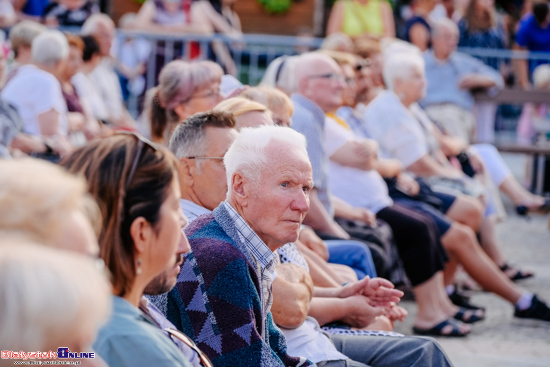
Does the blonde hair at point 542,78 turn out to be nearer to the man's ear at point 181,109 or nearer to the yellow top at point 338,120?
the yellow top at point 338,120

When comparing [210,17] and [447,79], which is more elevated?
[210,17]

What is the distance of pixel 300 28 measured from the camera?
13898 mm

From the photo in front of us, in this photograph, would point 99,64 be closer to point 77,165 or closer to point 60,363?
point 77,165

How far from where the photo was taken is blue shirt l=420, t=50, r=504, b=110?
29.6 ft

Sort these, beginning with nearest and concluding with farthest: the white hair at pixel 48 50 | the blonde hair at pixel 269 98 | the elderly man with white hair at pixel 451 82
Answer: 1. the blonde hair at pixel 269 98
2. the white hair at pixel 48 50
3. the elderly man with white hair at pixel 451 82

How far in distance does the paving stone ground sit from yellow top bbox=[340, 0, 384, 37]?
11.4 feet

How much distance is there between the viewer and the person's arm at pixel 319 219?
185 inches

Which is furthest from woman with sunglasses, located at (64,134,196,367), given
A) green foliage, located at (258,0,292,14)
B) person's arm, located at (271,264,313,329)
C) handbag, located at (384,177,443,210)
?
green foliage, located at (258,0,292,14)

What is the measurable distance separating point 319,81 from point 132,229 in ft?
11.3

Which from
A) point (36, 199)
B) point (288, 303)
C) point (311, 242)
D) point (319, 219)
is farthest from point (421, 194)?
point (36, 199)

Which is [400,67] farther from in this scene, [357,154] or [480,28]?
[480,28]

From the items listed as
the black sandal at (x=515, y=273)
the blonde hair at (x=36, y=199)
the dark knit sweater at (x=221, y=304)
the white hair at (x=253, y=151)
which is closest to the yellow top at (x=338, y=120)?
the black sandal at (x=515, y=273)

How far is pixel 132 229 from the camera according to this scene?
1.88m

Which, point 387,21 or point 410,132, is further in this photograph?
point 387,21
